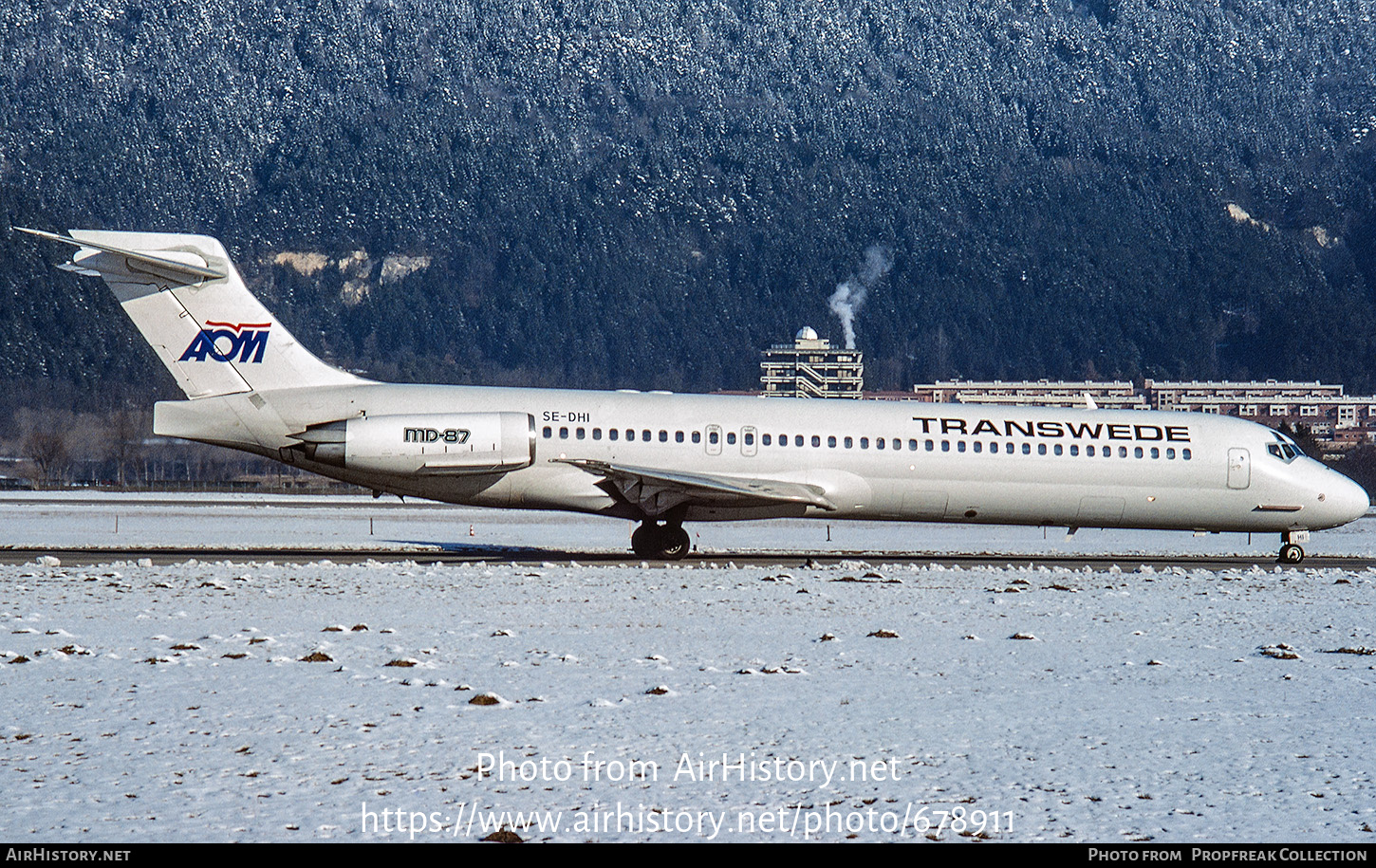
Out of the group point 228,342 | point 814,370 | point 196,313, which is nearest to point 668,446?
point 228,342

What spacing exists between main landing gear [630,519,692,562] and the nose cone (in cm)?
1255

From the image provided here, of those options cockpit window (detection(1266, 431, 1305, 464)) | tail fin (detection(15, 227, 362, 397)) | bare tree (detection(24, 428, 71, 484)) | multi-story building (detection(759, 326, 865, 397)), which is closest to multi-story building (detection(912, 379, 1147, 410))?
multi-story building (detection(759, 326, 865, 397))

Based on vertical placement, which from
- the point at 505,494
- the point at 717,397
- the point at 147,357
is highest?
the point at 147,357

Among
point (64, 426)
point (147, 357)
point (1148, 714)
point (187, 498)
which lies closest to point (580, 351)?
point (147, 357)

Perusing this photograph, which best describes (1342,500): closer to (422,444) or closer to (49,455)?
(422,444)

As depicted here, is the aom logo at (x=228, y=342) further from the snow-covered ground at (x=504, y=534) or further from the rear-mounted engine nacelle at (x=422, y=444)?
the snow-covered ground at (x=504, y=534)

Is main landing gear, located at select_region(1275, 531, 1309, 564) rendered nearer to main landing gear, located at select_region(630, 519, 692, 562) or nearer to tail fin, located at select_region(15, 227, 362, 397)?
main landing gear, located at select_region(630, 519, 692, 562)

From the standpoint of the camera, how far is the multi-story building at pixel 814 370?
146750mm

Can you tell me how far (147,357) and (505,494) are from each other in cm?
10180

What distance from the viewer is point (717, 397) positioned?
24.3 meters

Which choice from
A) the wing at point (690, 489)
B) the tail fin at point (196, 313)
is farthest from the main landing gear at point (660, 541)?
the tail fin at point (196, 313)
